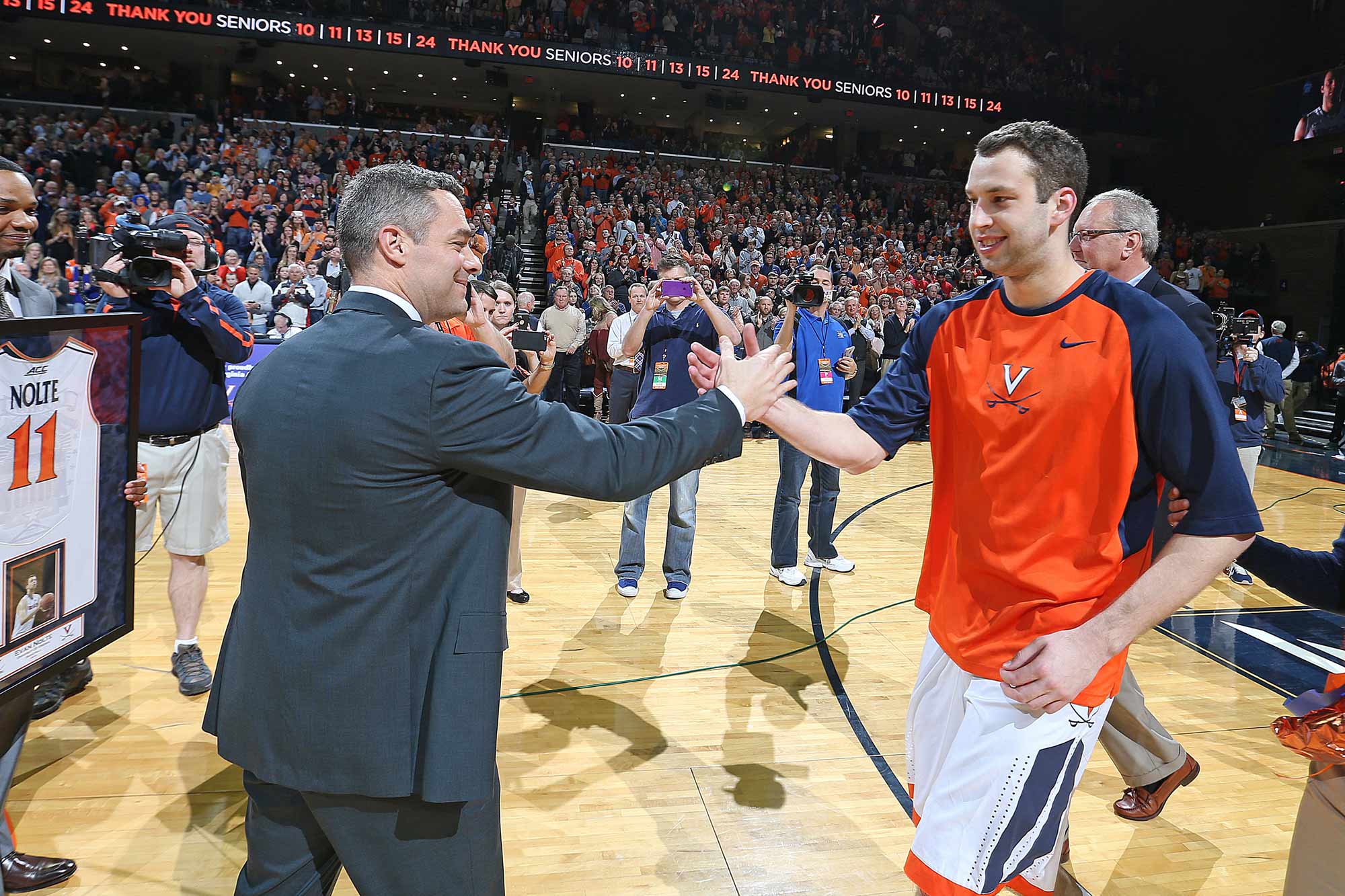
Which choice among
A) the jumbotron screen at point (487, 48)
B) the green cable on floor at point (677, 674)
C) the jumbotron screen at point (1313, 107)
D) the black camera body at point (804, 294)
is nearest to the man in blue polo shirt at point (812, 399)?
the black camera body at point (804, 294)

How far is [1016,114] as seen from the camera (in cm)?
2156

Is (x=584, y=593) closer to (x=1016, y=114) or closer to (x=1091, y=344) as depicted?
(x=1091, y=344)

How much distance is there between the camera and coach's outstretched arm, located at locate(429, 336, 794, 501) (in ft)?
4.75

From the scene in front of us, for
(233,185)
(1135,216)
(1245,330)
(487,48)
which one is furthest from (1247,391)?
(487,48)

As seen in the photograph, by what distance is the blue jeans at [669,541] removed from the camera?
16.6 ft

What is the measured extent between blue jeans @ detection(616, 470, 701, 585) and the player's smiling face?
3.35m

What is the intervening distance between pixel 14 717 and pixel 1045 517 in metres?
2.50

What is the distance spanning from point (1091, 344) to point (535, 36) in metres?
19.8

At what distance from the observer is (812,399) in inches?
211

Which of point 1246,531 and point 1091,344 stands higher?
point 1091,344

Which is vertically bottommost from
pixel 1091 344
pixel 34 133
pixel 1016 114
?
pixel 1091 344

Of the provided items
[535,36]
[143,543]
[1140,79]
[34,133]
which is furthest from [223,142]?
[1140,79]

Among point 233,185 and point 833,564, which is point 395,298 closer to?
point 833,564

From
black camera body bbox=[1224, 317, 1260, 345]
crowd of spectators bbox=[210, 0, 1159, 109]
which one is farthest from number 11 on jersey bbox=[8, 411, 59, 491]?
crowd of spectators bbox=[210, 0, 1159, 109]
